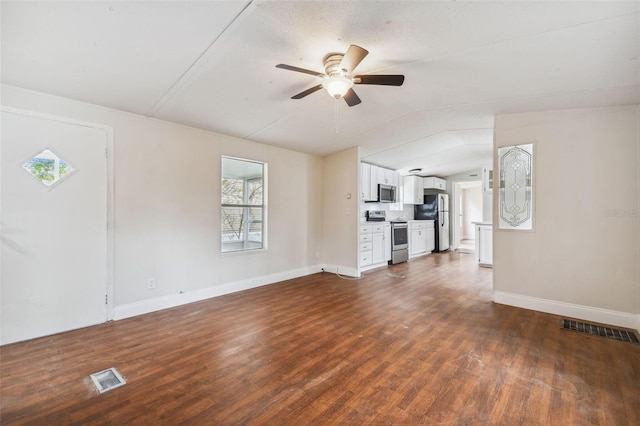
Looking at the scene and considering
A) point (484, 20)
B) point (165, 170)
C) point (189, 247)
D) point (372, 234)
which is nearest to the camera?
point (484, 20)

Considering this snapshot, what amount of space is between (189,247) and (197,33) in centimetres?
263

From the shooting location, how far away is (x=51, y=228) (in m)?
2.76

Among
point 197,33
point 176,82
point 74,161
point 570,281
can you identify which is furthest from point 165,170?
point 570,281

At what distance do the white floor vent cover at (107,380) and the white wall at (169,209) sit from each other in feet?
4.00

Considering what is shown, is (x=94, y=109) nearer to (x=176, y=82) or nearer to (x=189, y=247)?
(x=176, y=82)

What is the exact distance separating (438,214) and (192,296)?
706 centimetres

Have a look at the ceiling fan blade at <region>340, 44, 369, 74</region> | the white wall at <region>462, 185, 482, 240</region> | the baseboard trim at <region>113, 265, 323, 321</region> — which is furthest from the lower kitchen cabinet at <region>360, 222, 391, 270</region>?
the white wall at <region>462, 185, 482, 240</region>

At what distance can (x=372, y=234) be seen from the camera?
583 centimetres

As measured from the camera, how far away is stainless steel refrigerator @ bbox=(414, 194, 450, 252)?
27.3 feet

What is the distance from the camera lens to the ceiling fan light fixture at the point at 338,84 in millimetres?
2311

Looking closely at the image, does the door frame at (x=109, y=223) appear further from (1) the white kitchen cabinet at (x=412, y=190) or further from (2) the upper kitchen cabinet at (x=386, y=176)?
(1) the white kitchen cabinet at (x=412, y=190)

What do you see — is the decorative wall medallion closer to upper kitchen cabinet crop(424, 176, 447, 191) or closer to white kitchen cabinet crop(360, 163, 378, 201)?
white kitchen cabinet crop(360, 163, 378, 201)

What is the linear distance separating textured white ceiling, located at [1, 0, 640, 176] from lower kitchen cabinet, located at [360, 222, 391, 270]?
271cm

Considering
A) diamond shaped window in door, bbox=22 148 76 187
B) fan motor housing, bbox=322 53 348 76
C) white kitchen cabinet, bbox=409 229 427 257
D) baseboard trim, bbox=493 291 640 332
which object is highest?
fan motor housing, bbox=322 53 348 76
